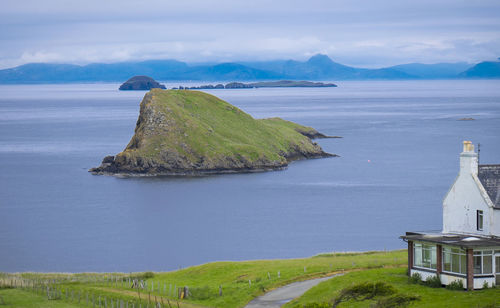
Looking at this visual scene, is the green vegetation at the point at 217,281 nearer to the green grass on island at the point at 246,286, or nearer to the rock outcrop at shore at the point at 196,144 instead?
the green grass on island at the point at 246,286

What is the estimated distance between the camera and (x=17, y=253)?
91.7 meters

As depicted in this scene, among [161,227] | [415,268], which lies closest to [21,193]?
[161,227]

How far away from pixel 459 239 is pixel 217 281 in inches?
700

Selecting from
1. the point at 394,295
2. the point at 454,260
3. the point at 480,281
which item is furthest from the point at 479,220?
the point at 394,295

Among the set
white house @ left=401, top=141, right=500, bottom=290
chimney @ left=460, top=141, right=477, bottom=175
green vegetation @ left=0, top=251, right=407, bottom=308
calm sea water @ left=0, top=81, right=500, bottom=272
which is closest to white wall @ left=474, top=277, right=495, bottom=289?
white house @ left=401, top=141, right=500, bottom=290

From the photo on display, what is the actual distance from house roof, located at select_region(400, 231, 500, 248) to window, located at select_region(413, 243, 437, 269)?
464 mm

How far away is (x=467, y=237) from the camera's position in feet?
147

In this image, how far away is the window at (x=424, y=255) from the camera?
141 ft

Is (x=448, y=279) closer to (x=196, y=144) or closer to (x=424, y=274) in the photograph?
(x=424, y=274)

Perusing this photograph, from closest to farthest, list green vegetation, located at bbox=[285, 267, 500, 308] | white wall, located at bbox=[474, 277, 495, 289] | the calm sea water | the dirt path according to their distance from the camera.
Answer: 1. green vegetation, located at bbox=[285, 267, 500, 308]
2. white wall, located at bbox=[474, 277, 495, 289]
3. the dirt path
4. the calm sea water

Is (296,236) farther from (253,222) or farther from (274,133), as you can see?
(274,133)

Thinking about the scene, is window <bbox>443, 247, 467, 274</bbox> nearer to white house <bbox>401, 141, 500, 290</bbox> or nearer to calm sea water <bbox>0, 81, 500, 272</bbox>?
white house <bbox>401, 141, 500, 290</bbox>

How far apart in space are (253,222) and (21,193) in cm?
5058

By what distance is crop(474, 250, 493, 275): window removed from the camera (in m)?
41.0
